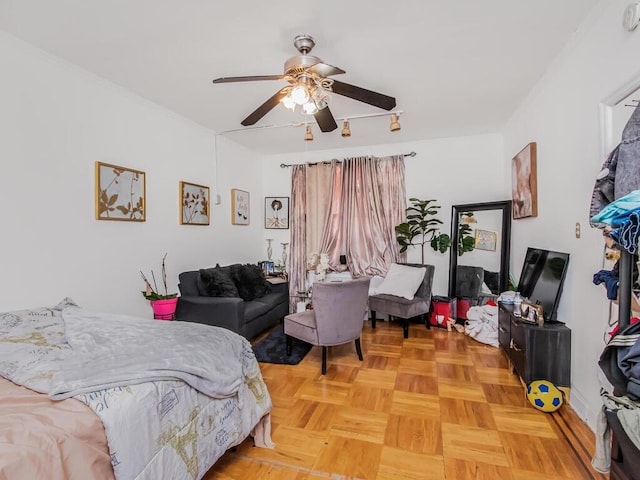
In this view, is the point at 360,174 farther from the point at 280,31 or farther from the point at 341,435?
the point at 341,435

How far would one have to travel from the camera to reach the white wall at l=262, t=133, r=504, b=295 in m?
4.32

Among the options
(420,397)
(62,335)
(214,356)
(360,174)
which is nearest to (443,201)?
(360,174)

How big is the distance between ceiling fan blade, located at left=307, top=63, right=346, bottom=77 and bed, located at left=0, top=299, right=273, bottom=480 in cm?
164

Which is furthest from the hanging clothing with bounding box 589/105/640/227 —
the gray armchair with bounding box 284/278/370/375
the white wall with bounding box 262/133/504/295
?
the white wall with bounding box 262/133/504/295

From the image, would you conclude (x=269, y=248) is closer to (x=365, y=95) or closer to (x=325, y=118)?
(x=325, y=118)

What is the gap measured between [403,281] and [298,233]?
5.84ft

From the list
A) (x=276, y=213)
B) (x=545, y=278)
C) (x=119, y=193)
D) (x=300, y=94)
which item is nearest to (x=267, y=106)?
(x=300, y=94)

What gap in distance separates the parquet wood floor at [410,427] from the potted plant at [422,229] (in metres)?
1.61

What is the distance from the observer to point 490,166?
14.2 feet

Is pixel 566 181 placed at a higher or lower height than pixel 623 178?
higher

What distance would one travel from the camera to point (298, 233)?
16.4 feet

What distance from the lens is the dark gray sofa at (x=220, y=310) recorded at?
3.19 m

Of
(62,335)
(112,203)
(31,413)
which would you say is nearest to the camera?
(31,413)

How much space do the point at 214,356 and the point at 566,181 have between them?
2599mm
